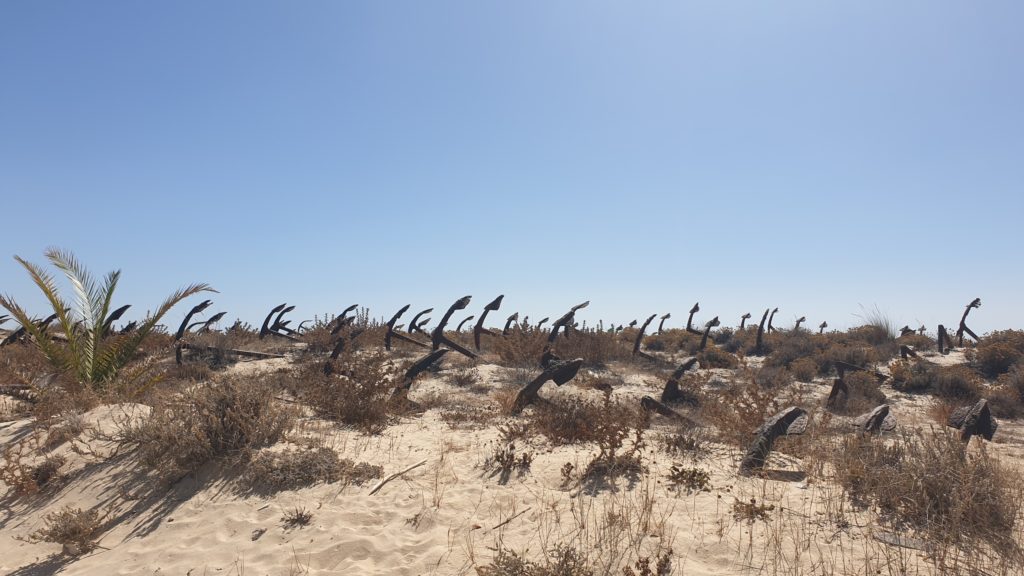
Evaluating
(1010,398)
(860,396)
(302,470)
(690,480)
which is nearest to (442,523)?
(302,470)

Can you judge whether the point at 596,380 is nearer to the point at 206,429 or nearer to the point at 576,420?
the point at 576,420

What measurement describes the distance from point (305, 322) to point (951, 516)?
51.3 ft

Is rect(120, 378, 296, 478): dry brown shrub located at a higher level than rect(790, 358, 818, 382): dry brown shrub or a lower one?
lower

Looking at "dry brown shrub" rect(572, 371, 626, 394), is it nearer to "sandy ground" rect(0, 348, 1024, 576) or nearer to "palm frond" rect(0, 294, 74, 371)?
"sandy ground" rect(0, 348, 1024, 576)

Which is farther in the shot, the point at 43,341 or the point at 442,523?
the point at 43,341

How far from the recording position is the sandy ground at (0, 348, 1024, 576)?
368 centimetres

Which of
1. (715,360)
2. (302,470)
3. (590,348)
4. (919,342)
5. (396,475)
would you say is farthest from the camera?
(919,342)

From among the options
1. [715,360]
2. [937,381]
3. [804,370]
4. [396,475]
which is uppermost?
Result: [715,360]

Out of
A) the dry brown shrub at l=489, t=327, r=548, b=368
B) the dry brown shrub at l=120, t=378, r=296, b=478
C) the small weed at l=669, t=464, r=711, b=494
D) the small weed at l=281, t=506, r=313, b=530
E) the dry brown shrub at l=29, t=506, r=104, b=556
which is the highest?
the dry brown shrub at l=489, t=327, r=548, b=368

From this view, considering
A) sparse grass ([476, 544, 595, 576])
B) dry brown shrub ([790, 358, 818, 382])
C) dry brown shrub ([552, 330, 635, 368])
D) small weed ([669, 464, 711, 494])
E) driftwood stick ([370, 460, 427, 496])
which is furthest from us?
dry brown shrub ([552, 330, 635, 368])

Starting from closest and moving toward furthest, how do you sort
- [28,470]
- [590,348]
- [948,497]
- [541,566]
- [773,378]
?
1. [541,566]
2. [948,497]
3. [28,470]
4. [773,378]
5. [590,348]

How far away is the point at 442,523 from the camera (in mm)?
4316

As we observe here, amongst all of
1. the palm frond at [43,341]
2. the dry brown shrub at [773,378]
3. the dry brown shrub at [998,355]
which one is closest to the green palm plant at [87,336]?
the palm frond at [43,341]

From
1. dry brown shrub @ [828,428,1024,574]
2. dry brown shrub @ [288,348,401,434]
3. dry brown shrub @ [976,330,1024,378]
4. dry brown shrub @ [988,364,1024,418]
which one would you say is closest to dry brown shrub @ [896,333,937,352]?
dry brown shrub @ [976,330,1024,378]
